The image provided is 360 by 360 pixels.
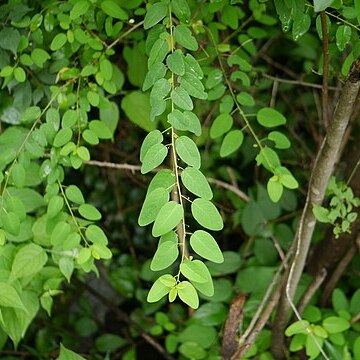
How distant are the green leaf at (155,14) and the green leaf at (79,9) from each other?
0.65 feet

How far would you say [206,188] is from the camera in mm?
771

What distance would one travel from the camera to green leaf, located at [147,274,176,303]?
79 centimetres

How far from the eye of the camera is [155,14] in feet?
2.84

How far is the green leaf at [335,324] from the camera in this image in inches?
48.7

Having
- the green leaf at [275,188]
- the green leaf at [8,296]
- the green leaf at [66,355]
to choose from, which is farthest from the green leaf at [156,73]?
the green leaf at [66,355]

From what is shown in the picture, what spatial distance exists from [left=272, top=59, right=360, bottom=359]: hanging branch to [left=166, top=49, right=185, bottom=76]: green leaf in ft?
0.85

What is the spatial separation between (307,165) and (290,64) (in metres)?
0.38

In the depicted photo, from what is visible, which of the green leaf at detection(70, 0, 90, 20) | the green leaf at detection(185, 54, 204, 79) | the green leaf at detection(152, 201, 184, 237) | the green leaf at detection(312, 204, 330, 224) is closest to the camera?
the green leaf at detection(152, 201, 184, 237)

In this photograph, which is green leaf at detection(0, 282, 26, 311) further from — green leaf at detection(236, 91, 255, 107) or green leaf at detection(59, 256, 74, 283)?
green leaf at detection(236, 91, 255, 107)

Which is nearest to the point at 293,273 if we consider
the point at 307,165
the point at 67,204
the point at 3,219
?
the point at 307,165

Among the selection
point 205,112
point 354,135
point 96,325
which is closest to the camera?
point 205,112

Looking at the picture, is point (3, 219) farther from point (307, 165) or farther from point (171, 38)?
point (307, 165)

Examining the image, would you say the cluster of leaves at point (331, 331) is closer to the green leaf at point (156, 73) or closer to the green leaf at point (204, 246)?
the green leaf at point (204, 246)

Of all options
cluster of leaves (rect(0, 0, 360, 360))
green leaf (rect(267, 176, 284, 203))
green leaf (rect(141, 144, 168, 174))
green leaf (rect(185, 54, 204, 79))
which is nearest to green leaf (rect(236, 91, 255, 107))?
cluster of leaves (rect(0, 0, 360, 360))
